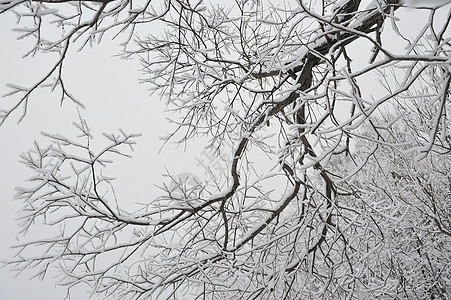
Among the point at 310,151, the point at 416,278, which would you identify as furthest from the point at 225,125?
the point at 416,278

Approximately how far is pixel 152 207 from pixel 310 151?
1.55 meters

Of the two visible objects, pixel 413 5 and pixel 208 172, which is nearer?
pixel 413 5

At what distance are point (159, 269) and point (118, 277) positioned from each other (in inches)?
18.4

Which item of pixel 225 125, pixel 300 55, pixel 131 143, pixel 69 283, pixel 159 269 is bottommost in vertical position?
pixel 69 283

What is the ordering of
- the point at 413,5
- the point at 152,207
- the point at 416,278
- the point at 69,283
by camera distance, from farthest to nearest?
1. the point at 416,278
2. the point at 152,207
3. the point at 69,283
4. the point at 413,5

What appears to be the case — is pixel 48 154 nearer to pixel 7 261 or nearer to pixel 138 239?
pixel 7 261

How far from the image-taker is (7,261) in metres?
2.47

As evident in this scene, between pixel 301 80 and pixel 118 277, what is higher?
pixel 301 80

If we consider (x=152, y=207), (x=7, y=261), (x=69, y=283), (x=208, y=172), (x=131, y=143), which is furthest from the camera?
(x=208, y=172)

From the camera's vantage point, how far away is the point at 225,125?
13.7 ft

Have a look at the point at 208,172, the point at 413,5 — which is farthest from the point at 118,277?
the point at 413,5

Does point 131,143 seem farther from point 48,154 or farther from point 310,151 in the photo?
point 310,151

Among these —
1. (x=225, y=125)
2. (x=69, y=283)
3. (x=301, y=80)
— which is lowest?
(x=69, y=283)

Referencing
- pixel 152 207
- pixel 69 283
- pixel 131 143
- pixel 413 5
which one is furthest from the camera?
pixel 152 207
